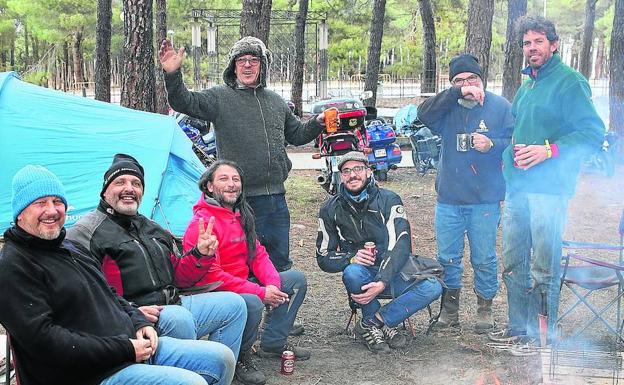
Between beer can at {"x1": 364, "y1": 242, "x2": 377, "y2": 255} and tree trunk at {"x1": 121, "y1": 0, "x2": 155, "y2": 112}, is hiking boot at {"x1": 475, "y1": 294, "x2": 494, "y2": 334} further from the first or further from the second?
tree trunk at {"x1": 121, "y1": 0, "x2": 155, "y2": 112}

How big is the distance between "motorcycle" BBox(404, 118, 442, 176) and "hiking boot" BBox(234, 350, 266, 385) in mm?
7444

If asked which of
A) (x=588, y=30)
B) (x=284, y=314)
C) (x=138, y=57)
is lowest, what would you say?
(x=284, y=314)

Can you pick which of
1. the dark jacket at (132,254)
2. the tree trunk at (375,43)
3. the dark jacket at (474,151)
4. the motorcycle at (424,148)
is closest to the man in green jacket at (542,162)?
the dark jacket at (474,151)

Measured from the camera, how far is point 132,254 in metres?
3.29

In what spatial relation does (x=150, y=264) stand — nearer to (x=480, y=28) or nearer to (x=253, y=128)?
(x=253, y=128)

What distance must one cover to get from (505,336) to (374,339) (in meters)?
0.83

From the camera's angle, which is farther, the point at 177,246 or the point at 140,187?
the point at 177,246

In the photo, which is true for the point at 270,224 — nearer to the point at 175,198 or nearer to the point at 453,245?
the point at 453,245

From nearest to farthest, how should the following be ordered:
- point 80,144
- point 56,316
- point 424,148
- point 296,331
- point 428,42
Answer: point 56,316
point 296,331
point 80,144
point 424,148
point 428,42

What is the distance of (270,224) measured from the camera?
4426mm

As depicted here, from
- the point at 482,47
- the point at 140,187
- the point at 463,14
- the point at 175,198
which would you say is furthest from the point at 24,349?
the point at 463,14

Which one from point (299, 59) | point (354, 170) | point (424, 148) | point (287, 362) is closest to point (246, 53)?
point (354, 170)

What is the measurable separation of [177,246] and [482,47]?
286 inches

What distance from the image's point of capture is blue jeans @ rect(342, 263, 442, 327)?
4.27 metres
